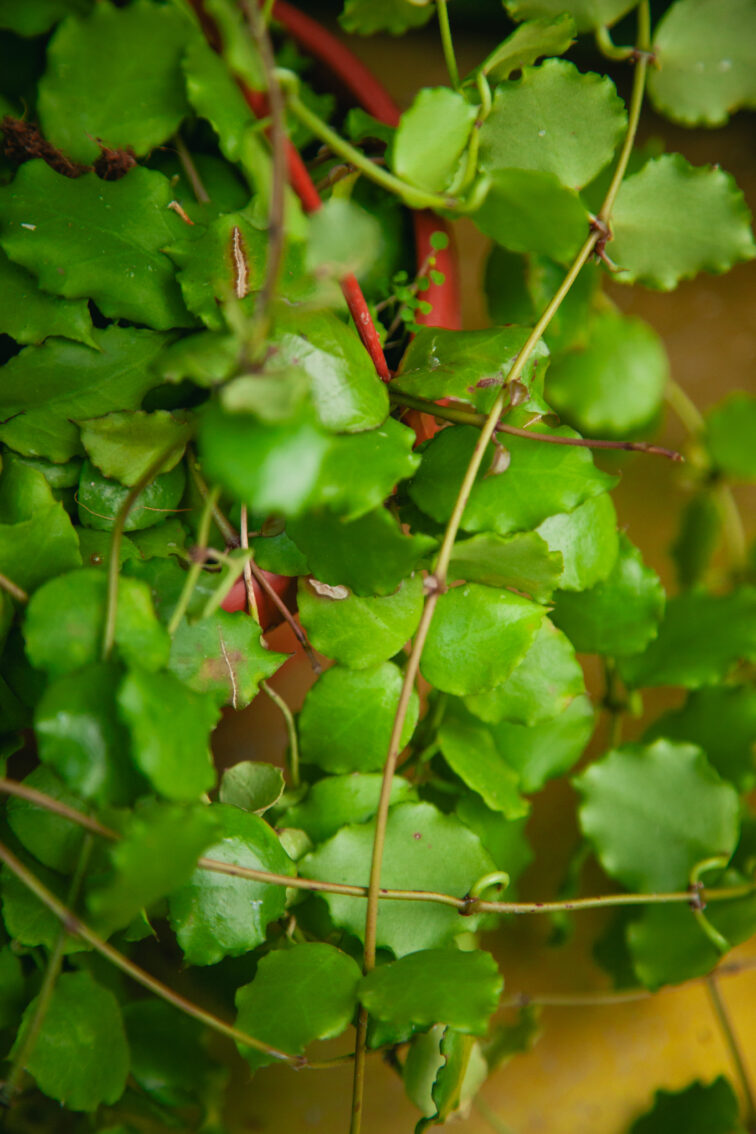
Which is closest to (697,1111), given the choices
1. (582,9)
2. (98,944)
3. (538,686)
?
(538,686)

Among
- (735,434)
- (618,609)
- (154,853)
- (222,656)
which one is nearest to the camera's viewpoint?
(154,853)

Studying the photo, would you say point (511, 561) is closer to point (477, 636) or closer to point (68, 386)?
point (477, 636)

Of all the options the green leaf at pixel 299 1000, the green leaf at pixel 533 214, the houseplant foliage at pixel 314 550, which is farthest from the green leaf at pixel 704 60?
the green leaf at pixel 299 1000

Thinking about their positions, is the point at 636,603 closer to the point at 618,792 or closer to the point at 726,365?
the point at 618,792

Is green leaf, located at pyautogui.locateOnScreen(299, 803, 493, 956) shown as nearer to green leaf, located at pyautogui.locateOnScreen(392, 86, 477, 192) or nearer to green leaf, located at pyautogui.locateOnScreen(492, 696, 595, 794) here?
green leaf, located at pyautogui.locateOnScreen(492, 696, 595, 794)

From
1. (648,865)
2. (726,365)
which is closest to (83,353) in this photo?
(648,865)

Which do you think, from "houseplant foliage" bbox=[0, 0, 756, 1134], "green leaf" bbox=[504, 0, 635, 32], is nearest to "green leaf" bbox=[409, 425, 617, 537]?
"houseplant foliage" bbox=[0, 0, 756, 1134]
